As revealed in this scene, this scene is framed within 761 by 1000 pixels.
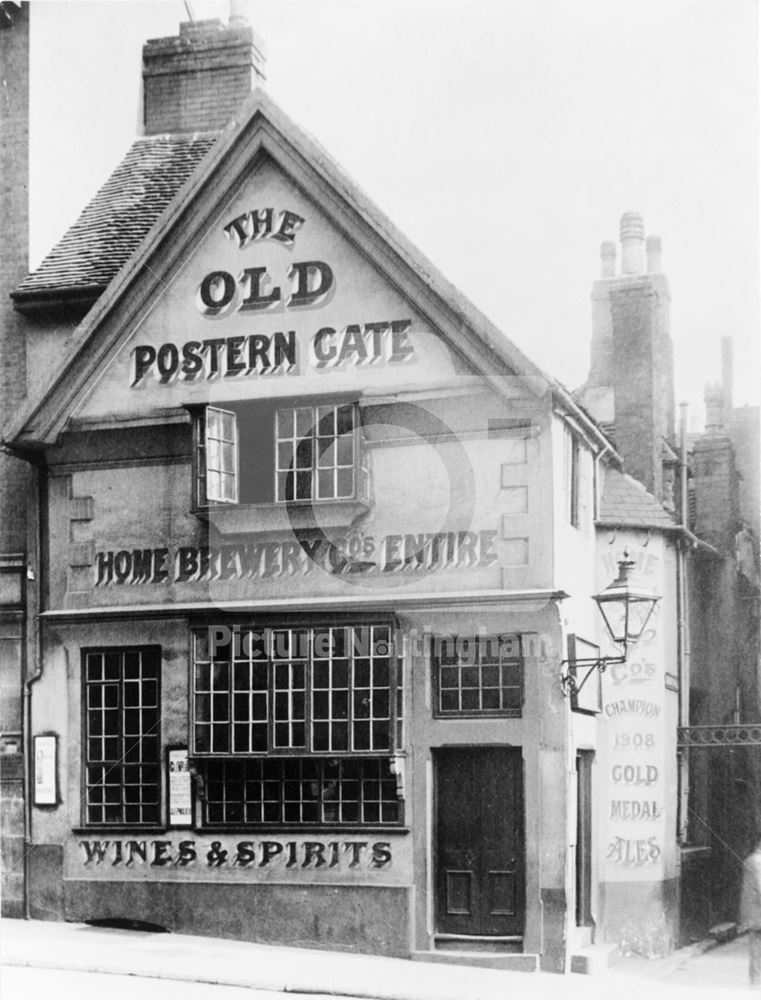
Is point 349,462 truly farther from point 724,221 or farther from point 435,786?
point 724,221

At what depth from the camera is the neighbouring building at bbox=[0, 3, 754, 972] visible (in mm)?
13977

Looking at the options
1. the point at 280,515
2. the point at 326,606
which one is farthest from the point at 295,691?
the point at 280,515

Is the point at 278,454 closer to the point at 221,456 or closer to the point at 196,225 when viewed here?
the point at 221,456

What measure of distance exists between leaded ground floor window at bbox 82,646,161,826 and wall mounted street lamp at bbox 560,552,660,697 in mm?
3894

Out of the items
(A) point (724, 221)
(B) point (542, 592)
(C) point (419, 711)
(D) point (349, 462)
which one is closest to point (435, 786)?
(C) point (419, 711)

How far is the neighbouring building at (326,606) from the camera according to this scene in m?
14.0

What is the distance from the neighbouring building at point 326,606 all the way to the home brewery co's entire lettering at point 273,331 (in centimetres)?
3

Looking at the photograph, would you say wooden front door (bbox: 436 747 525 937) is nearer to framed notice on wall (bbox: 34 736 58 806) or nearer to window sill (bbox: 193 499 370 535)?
window sill (bbox: 193 499 370 535)

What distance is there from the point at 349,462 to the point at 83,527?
8.91ft

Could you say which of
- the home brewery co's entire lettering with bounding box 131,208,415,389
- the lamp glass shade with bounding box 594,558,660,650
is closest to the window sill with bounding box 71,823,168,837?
the home brewery co's entire lettering with bounding box 131,208,415,389

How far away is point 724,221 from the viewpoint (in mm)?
12906

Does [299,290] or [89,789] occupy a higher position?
[299,290]

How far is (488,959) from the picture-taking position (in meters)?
13.7

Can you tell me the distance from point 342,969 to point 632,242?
675cm
